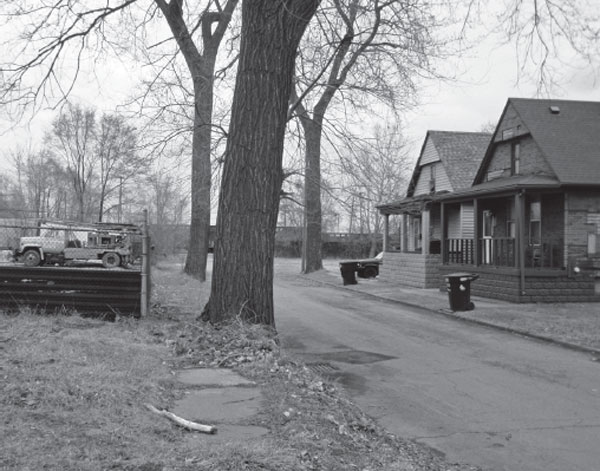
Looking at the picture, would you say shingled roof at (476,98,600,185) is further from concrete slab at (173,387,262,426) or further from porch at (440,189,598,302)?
concrete slab at (173,387,262,426)

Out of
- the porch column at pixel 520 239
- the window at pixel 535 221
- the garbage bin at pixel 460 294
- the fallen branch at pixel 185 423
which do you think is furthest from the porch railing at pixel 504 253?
the fallen branch at pixel 185 423

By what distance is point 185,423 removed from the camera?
4.98m

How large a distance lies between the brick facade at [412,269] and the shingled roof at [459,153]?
4.34 m

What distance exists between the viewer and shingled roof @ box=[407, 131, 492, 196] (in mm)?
30344

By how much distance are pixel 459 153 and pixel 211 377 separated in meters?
27.0

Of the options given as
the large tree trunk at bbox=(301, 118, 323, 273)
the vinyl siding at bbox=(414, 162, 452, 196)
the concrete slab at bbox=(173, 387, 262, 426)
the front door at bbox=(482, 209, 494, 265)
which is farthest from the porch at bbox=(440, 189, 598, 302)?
the concrete slab at bbox=(173, 387, 262, 426)

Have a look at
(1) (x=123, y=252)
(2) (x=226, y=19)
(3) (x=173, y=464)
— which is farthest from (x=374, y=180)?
(3) (x=173, y=464)

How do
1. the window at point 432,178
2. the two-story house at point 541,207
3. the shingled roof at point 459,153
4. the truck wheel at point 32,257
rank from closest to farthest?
the two-story house at point 541,207 → the truck wheel at point 32,257 → the shingled roof at point 459,153 → the window at point 432,178

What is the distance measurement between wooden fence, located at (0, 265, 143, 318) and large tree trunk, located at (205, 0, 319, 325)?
6.09 ft

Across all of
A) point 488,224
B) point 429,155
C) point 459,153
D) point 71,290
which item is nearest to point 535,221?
point 488,224

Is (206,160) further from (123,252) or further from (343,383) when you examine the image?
(343,383)

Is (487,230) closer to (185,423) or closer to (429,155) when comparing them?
(429,155)

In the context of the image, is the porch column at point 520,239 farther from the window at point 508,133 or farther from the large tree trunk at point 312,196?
the large tree trunk at point 312,196

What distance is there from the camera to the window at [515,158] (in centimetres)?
2439
